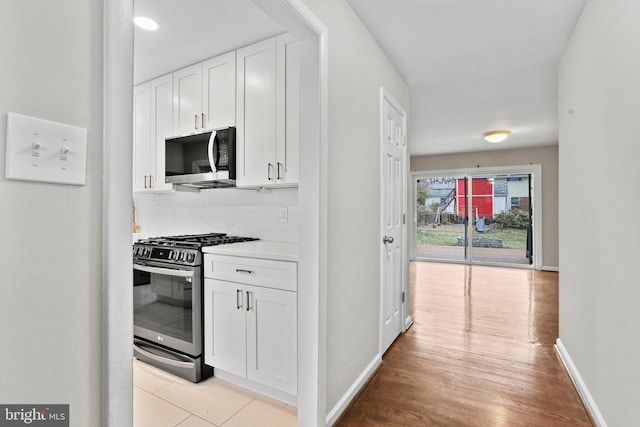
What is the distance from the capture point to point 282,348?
1.91m

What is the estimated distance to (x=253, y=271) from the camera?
2014 millimetres

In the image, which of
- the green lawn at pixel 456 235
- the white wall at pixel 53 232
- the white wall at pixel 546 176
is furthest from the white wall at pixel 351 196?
the green lawn at pixel 456 235

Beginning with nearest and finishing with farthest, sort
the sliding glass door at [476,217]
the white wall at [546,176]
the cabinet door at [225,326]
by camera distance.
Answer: the cabinet door at [225,326] → the white wall at [546,176] → the sliding glass door at [476,217]

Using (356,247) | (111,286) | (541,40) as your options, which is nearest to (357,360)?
(356,247)

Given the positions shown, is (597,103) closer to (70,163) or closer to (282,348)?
(282,348)

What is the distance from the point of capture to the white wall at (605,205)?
4.44 ft

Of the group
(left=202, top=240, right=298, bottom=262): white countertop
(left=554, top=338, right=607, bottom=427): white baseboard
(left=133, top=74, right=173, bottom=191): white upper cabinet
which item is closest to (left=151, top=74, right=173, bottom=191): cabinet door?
(left=133, top=74, right=173, bottom=191): white upper cabinet

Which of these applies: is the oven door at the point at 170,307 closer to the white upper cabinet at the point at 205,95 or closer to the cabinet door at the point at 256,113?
the cabinet door at the point at 256,113

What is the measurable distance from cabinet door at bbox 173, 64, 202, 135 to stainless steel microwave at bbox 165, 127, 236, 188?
0.38 feet

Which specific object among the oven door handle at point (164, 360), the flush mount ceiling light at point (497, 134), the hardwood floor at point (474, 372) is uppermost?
the flush mount ceiling light at point (497, 134)

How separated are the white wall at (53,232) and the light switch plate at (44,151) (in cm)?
1

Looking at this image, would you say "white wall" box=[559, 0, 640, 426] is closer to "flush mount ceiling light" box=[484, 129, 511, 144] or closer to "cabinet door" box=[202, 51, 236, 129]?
"cabinet door" box=[202, 51, 236, 129]

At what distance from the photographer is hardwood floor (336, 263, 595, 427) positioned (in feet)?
6.05

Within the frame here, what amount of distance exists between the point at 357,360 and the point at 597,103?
2.10 meters
